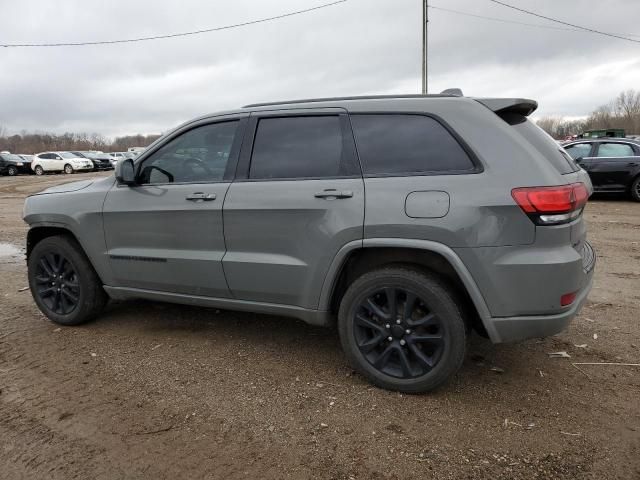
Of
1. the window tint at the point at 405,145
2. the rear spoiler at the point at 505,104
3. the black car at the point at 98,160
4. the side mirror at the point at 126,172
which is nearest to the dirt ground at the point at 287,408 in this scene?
the side mirror at the point at 126,172

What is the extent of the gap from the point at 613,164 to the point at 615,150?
1.20 ft

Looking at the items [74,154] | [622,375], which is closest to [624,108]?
[74,154]

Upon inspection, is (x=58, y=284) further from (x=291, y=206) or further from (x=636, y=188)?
(x=636, y=188)

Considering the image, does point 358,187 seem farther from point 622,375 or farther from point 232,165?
point 622,375

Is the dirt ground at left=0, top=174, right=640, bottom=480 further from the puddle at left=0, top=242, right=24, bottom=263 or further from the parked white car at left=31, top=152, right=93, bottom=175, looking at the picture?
the parked white car at left=31, top=152, right=93, bottom=175

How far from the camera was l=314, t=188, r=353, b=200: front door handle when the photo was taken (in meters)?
3.12

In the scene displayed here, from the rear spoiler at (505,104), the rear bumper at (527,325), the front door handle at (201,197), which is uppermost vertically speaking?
the rear spoiler at (505,104)

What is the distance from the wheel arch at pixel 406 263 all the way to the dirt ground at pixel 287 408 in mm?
555

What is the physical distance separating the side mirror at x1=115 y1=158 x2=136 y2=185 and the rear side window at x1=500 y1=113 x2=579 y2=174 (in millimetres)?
2711

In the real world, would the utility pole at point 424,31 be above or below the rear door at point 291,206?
above

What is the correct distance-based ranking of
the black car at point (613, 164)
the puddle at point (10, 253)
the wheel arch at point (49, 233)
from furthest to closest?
the black car at point (613, 164) → the puddle at point (10, 253) → the wheel arch at point (49, 233)

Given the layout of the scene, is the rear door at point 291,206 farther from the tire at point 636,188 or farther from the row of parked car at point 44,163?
the row of parked car at point 44,163

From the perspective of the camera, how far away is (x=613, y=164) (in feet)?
39.3

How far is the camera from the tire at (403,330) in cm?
296
